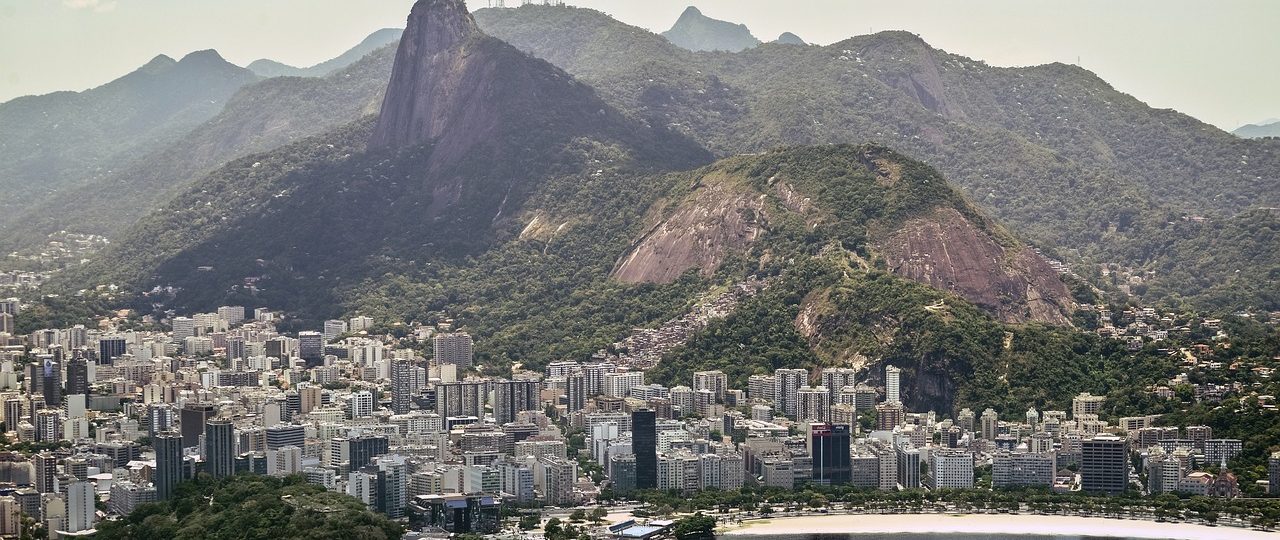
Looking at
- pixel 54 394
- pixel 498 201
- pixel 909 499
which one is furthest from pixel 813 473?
pixel 498 201

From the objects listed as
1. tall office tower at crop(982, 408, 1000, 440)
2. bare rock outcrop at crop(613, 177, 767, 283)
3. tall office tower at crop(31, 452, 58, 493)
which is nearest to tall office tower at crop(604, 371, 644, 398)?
bare rock outcrop at crop(613, 177, 767, 283)

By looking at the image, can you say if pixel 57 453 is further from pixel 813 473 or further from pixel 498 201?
pixel 498 201

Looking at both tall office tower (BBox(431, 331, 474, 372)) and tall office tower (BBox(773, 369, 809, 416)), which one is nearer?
tall office tower (BBox(773, 369, 809, 416))

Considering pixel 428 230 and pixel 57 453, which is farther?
pixel 428 230

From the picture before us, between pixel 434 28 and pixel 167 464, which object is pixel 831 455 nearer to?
pixel 167 464

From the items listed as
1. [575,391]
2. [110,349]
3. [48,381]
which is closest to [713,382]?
[575,391]

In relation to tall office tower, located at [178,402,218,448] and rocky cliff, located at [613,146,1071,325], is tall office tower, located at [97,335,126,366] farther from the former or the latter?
rocky cliff, located at [613,146,1071,325]
